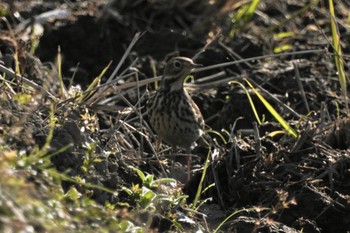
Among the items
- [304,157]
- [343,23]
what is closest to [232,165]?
[304,157]

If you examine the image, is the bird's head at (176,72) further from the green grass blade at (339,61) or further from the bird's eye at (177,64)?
the green grass blade at (339,61)

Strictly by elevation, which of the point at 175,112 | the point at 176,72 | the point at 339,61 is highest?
the point at 339,61

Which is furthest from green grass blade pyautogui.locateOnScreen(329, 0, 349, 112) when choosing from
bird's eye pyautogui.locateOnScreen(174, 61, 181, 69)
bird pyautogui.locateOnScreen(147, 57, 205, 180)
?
bird's eye pyautogui.locateOnScreen(174, 61, 181, 69)

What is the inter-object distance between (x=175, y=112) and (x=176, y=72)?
1.24ft

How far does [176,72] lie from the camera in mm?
8859

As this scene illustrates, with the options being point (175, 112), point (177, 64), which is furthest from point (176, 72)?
point (175, 112)

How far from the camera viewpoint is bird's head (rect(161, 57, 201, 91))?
8828mm

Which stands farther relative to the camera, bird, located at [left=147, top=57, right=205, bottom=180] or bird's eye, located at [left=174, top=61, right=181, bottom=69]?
bird's eye, located at [left=174, top=61, right=181, bottom=69]

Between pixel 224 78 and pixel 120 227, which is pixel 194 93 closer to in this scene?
pixel 224 78

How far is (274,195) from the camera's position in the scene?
7473 mm

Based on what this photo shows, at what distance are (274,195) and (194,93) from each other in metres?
2.48

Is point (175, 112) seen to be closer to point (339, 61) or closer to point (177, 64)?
point (177, 64)

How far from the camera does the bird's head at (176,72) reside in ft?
29.0

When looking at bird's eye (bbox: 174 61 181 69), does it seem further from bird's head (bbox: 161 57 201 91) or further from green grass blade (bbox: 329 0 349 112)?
green grass blade (bbox: 329 0 349 112)
